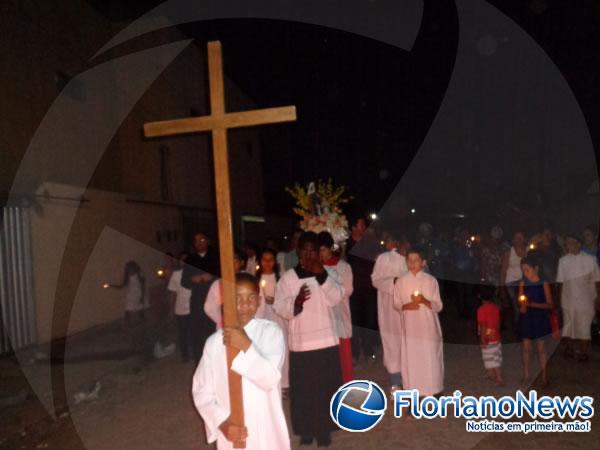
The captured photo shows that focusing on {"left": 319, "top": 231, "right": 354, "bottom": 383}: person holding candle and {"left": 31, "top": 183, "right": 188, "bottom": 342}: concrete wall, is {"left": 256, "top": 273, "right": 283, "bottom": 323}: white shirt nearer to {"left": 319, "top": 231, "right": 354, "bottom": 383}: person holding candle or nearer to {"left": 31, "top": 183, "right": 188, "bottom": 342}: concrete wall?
{"left": 319, "top": 231, "right": 354, "bottom": 383}: person holding candle

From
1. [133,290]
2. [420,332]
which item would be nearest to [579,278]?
[420,332]

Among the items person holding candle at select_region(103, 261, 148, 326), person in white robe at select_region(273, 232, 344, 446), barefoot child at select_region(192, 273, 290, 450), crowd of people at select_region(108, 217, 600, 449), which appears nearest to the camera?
barefoot child at select_region(192, 273, 290, 450)

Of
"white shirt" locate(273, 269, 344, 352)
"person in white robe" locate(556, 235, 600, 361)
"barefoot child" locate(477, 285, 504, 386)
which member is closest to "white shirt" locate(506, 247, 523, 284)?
"person in white robe" locate(556, 235, 600, 361)

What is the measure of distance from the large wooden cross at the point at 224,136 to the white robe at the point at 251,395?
12 centimetres

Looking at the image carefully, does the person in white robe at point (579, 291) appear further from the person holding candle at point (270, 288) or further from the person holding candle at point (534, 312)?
the person holding candle at point (270, 288)

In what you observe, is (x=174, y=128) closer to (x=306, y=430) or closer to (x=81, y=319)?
(x=306, y=430)

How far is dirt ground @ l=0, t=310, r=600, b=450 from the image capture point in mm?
5223

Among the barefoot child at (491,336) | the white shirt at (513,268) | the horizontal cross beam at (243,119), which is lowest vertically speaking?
the barefoot child at (491,336)

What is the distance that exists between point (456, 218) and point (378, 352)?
73.0 ft

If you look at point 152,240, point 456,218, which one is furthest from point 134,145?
point 456,218

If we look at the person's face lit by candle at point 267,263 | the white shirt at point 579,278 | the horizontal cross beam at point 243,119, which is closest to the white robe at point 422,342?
the person's face lit by candle at point 267,263

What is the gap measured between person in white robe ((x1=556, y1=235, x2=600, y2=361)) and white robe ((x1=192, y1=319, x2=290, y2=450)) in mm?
5998

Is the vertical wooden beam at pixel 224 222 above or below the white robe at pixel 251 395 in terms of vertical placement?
above

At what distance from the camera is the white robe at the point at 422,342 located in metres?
5.99
